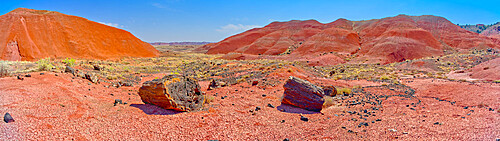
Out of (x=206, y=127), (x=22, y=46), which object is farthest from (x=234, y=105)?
(x=22, y=46)

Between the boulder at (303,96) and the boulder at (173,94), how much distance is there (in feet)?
10.4

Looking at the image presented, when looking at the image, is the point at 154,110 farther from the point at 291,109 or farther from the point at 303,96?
the point at 303,96

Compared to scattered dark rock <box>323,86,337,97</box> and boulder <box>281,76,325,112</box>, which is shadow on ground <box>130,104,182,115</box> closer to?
boulder <box>281,76,325,112</box>

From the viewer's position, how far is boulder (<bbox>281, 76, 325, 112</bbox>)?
805cm

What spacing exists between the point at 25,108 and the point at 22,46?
1167 inches

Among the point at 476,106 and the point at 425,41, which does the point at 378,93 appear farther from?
the point at 425,41

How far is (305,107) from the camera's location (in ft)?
26.4

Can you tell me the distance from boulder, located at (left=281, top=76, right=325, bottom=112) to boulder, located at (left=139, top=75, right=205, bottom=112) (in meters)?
3.16

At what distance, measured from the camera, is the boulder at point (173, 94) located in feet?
21.5

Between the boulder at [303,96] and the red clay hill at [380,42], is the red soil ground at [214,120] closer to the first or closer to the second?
the boulder at [303,96]

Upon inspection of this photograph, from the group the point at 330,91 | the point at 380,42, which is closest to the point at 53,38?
the point at 330,91

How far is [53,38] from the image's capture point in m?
30.9

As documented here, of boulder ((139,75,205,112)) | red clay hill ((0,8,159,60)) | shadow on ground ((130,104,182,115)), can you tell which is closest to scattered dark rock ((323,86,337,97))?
boulder ((139,75,205,112))

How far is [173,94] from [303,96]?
14.4 feet
